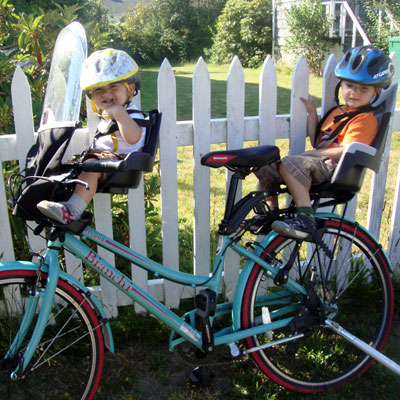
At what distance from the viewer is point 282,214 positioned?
2457 mm

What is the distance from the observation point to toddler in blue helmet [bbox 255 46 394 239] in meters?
2.30

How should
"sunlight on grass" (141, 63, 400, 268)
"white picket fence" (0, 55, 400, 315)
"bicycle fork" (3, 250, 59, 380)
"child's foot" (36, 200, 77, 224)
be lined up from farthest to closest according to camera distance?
1. "sunlight on grass" (141, 63, 400, 268)
2. "white picket fence" (0, 55, 400, 315)
3. "bicycle fork" (3, 250, 59, 380)
4. "child's foot" (36, 200, 77, 224)

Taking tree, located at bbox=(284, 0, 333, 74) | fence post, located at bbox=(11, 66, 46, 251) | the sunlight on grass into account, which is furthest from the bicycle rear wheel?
tree, located at bbox=(284, 0, 333, 74)

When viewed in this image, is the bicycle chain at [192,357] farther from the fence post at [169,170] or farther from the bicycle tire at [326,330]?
the fence post at [169,170]

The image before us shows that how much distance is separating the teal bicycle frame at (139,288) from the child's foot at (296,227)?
0.53 ft

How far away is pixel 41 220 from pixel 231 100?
1.32 metres

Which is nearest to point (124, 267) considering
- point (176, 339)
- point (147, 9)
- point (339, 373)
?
point (176, 339)

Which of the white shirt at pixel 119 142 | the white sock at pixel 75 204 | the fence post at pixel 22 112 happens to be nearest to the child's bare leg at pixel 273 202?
the white shirt at pixel 119 142

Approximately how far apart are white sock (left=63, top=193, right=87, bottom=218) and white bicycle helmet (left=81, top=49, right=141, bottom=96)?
1.58ft

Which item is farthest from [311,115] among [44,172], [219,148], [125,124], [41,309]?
[219,148]

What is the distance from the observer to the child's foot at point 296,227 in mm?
2212

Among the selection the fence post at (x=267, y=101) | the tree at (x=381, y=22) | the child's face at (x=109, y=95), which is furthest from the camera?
the tree at (x=381, y=22)

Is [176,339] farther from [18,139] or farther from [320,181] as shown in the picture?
[18,139]

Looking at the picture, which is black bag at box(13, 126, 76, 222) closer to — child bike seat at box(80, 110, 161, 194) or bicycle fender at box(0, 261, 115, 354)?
child bike seat at box(80, 110, 161, 194)
